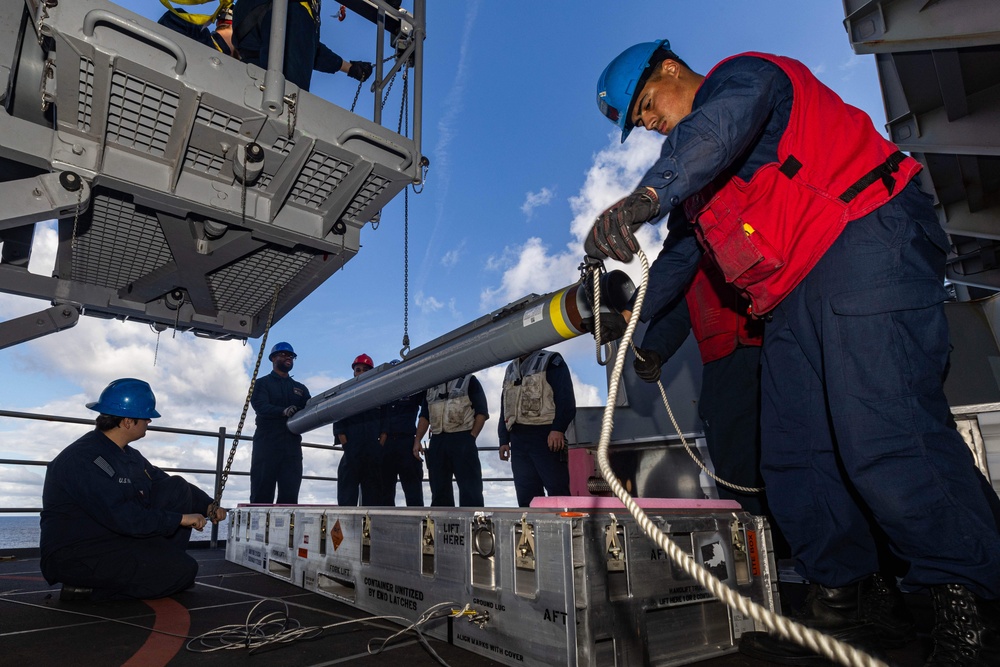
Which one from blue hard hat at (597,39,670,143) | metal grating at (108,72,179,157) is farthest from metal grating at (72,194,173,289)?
blue hard hat at (597,39,670,143)

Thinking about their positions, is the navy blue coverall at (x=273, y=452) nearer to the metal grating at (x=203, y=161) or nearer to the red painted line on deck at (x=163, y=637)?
the red painted line on deck at (x=163, y=637)

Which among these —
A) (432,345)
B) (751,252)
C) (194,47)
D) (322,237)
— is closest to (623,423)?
(432,345)

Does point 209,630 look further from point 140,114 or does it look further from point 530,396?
point 530,396

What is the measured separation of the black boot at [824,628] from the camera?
1.44 m

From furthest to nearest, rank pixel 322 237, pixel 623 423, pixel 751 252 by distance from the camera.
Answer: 1. pixel 623 423
2. pixel 322 237
3. pixel 751 252

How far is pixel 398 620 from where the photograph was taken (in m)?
1.87

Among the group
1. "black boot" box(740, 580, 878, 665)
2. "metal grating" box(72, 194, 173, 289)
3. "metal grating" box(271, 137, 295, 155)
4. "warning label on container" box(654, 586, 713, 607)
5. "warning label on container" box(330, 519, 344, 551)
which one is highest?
"metal grating" box(271, 137, 295, 155)

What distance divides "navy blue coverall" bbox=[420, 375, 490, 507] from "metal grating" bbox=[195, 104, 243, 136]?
3.31 meters

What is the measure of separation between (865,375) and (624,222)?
0.72 m

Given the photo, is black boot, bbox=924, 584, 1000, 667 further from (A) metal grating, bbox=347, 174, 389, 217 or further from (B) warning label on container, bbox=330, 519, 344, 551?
(A) metal grating, bbox=347, 174, 389, 217

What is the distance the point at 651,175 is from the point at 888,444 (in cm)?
86

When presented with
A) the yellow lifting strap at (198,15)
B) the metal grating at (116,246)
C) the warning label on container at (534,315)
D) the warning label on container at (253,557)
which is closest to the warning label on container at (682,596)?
the warning label on container at (534,315)

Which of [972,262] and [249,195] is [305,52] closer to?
[249,195]

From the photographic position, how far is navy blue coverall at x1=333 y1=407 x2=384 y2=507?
5.60 m
